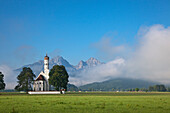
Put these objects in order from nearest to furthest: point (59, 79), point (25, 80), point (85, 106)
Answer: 1. point (85, 106)
2. point (59, 79)
3. point (25, 80)

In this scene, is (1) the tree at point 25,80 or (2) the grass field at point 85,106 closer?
(2) the grass field at point 85,106

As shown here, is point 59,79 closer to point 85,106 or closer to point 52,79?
point 52,79

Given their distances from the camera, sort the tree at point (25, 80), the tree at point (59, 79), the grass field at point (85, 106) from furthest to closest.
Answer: the tree at point (25, 80), the tree at point (59, 79), the grass field at point (85, 106)

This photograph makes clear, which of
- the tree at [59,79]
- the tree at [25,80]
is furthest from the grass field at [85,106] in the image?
the tree at [25,80]

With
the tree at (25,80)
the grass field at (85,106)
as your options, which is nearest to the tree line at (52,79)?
the tree at (25,80)

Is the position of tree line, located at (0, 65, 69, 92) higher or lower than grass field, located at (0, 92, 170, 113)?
higher

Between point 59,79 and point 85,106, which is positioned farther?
point 59,79

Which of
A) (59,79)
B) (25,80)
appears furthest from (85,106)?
(25,80)

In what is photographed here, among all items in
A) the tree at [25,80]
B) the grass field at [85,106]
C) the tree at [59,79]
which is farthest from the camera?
the tree at [25,80]

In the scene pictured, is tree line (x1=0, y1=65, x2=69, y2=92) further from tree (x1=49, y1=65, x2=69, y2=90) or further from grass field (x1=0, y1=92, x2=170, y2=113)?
grass field (x1=0, y1=92, x2=170, y2=113)

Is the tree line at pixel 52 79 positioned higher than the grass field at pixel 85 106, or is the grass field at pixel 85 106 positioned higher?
the tree line at pixel 52 79

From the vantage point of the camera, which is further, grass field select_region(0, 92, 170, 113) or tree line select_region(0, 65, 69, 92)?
tree line select_region(0, 65, 69, 92)

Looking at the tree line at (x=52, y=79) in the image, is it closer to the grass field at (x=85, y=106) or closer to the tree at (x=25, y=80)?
the tree at (x=25, y=80)

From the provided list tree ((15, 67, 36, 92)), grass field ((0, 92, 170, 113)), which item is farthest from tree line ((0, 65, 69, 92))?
grass field ((0, 92, 170, 113))
